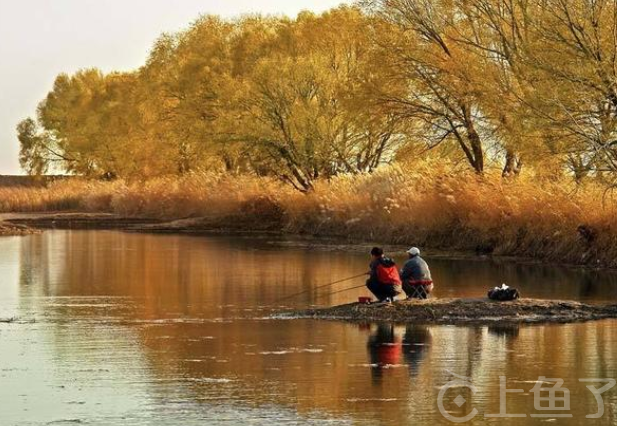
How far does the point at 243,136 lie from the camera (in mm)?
59281

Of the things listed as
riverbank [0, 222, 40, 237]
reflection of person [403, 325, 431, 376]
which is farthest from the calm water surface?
riverbank [0, 222, 40, 237]

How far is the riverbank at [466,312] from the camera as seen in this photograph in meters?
22.2

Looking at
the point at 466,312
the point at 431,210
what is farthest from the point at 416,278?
the point at 431,210

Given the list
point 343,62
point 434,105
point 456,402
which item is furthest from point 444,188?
point 456,402

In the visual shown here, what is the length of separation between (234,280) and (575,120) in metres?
9.42

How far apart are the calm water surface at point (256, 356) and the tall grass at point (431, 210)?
349 centimetres

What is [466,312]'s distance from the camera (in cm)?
2241

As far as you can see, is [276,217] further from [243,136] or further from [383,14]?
[383,14]

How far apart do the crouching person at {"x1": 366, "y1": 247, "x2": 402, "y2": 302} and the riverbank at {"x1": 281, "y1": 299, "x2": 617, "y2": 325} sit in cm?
27

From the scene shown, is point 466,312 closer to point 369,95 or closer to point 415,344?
point 415,344

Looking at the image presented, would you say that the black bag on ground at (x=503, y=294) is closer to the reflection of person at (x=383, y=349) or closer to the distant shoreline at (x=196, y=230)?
the reflection of person at (x=383, y=349)

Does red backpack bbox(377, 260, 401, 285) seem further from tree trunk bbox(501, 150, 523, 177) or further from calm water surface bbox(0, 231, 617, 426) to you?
tree trunk bbox(501, 150, 523, 177)

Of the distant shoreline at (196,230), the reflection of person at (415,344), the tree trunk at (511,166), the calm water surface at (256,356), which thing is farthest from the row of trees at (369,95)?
the reflection of person at (415,344)

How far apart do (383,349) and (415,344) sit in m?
0.67
